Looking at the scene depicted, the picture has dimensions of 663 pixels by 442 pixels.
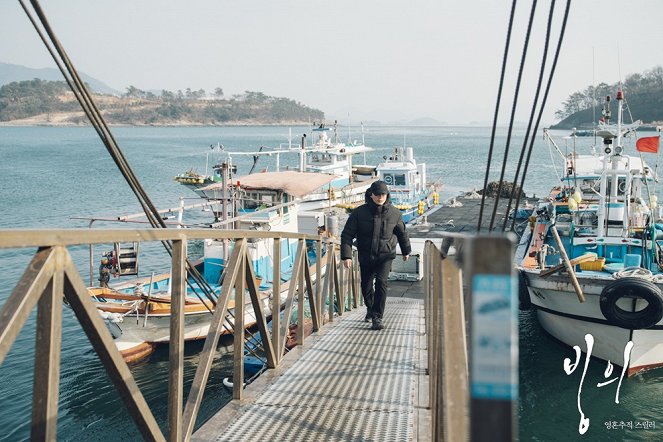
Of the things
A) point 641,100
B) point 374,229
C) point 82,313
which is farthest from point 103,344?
point 641,100

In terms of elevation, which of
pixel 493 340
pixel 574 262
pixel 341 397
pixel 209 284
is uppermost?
pixel 493 340

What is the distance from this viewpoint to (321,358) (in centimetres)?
567

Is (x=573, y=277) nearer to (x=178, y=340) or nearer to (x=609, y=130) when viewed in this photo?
(x=609, y=130)

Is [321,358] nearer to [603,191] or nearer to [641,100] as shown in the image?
[603,191]

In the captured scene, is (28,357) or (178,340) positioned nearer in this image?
(178,340)

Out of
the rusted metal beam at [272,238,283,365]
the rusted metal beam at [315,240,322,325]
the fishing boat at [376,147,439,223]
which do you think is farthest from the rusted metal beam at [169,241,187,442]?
the fishing boat at [376,147,439,223]

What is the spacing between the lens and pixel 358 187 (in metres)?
29.5

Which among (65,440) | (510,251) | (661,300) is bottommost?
(65,440)

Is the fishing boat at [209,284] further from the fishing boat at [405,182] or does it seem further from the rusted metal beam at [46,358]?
the fishing boat at [405,182]

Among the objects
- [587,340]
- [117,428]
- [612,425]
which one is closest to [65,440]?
[117,428]

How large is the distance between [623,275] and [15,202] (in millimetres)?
34589

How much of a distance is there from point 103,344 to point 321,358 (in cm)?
344

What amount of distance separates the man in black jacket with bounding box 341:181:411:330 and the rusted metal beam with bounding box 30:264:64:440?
4.64 meters

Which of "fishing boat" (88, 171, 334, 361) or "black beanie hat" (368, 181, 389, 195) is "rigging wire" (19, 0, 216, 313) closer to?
"black beanie hat" (368, 181, 389, 195)
